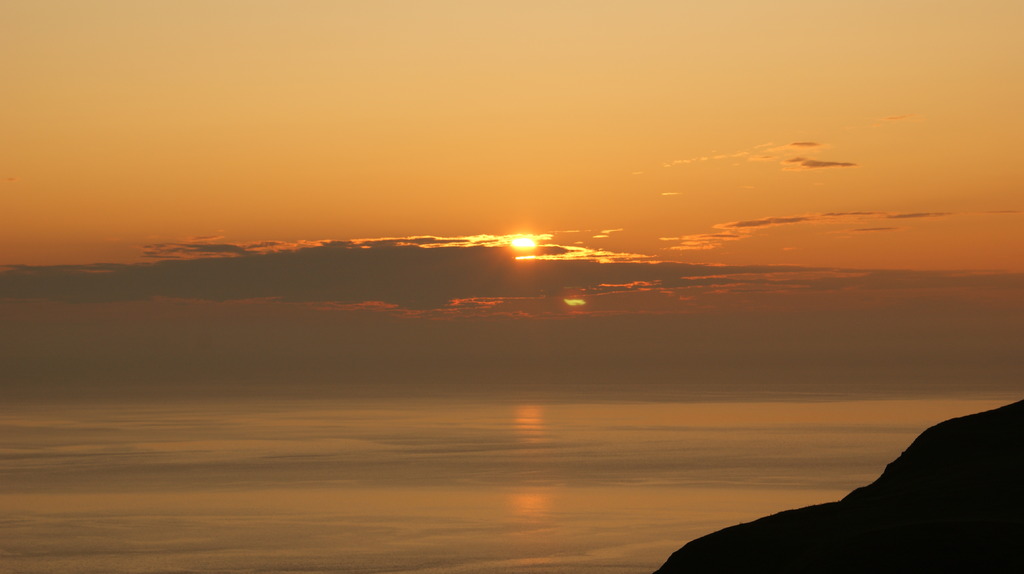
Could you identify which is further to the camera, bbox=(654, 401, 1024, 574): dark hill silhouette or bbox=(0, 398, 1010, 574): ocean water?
bbox=(0, 398, 1010, 574): ocean water

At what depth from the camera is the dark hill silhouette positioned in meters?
29.7

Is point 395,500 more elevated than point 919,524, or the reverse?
point 395,500

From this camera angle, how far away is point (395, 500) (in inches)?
4850

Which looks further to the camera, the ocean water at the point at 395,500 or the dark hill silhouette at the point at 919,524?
the ocean water at the point at 395,500

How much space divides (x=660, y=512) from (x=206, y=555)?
4181 centimetres

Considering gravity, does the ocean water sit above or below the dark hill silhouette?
above

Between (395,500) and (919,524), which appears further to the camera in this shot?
(395,500)

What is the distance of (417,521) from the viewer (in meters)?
110

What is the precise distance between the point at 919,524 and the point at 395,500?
95.3 meters

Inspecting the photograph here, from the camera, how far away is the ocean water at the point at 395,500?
91500 millimetres

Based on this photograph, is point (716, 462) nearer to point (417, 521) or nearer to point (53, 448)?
point (417, 521)

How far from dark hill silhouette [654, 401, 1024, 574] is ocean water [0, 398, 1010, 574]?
40.7 metres

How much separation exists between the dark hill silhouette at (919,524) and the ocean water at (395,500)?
40660 mm

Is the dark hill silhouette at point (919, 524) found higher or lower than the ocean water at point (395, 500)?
lower
